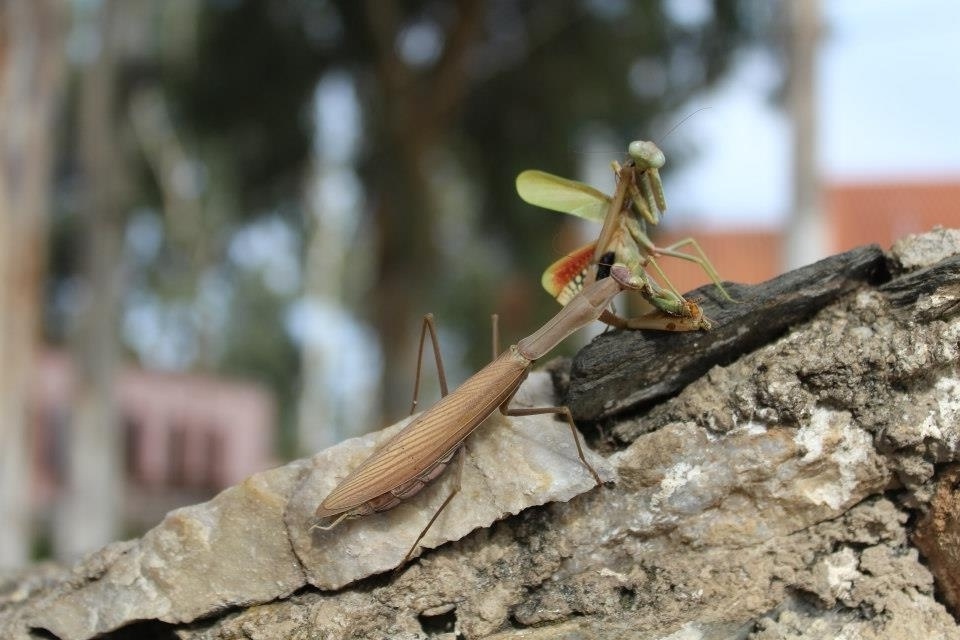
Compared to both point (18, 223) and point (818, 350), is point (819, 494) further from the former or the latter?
point (18, 223)

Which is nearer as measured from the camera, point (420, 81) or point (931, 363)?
point (931, 363)

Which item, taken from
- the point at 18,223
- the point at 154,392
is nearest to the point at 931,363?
the point at 18,223

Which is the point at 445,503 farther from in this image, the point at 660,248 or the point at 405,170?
the point at 405,170

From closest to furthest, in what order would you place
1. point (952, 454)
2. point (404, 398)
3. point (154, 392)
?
point (952, 454) < point (404, 398) < point (154, 392)

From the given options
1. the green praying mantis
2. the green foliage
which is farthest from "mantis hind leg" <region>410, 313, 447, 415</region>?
the green foliage

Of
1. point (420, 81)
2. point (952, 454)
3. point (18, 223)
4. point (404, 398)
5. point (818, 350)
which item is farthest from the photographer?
point (420, 81)

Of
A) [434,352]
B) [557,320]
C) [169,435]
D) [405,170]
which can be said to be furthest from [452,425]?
[169,435]

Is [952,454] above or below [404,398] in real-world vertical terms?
below
